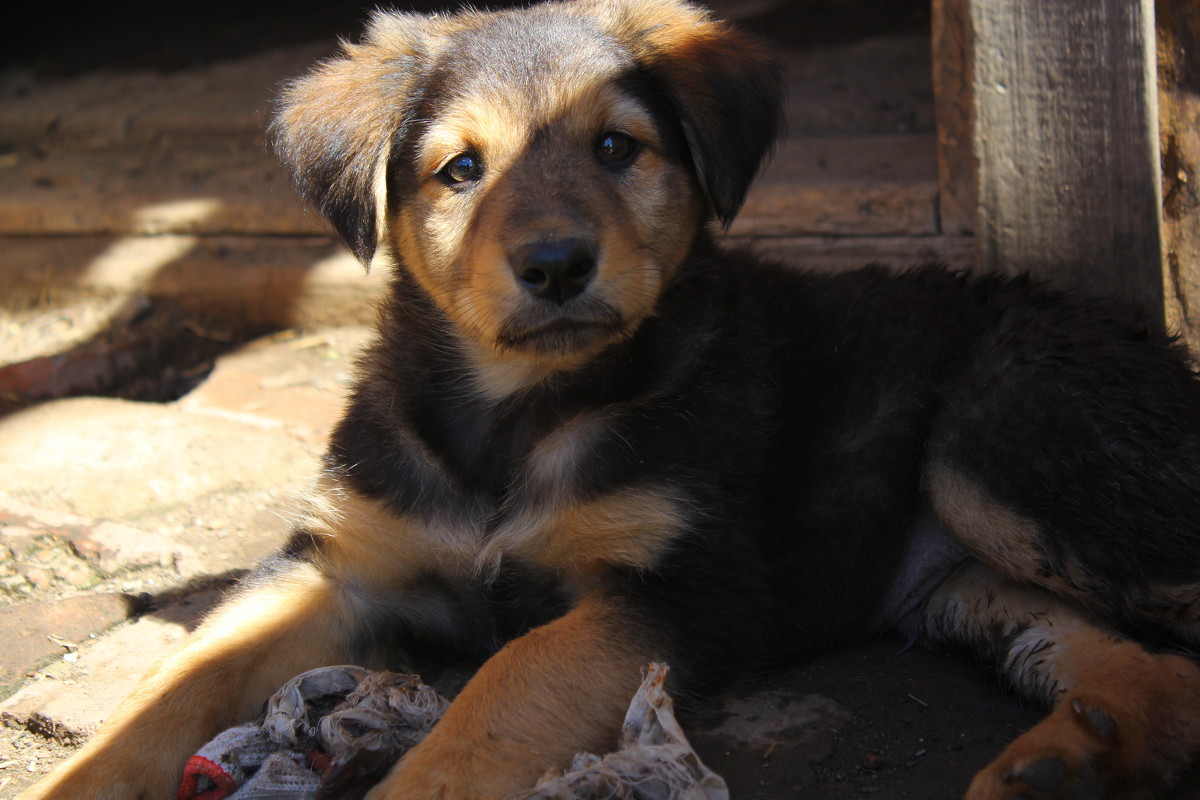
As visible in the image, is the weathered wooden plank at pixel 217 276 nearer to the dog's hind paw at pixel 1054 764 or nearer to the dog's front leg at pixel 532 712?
the dog's front leg at pixel 532 712

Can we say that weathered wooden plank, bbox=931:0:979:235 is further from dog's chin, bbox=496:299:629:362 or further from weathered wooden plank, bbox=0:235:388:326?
weathered wooden plank, bbox=0:235:388:326

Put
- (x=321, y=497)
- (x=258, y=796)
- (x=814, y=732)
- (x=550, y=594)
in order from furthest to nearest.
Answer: (x=321, y=497)
(x=550, y=594)
(x=814, y=732)
(x=258, y=796)

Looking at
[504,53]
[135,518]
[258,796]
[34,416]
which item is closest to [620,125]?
[504,53]

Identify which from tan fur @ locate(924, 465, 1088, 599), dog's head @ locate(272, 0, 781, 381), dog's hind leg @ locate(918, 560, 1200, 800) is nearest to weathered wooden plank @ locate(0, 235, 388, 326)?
dog's head @ locate(272, 0, 781, 381)

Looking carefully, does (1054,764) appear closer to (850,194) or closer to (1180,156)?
(1180,156)

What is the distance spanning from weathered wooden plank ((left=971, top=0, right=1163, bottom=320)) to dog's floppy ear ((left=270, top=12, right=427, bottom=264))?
5.80 ft

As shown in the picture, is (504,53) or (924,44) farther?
(924,44)

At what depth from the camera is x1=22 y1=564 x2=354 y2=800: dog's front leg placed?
8.16 ft

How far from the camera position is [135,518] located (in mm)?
3906

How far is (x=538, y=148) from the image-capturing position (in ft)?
9.31

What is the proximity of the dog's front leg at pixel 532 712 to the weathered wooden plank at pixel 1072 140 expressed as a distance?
76.6 inches

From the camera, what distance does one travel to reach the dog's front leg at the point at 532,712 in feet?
7.51

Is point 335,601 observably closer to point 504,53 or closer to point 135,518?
point 135,518

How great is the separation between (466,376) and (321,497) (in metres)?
0.51
